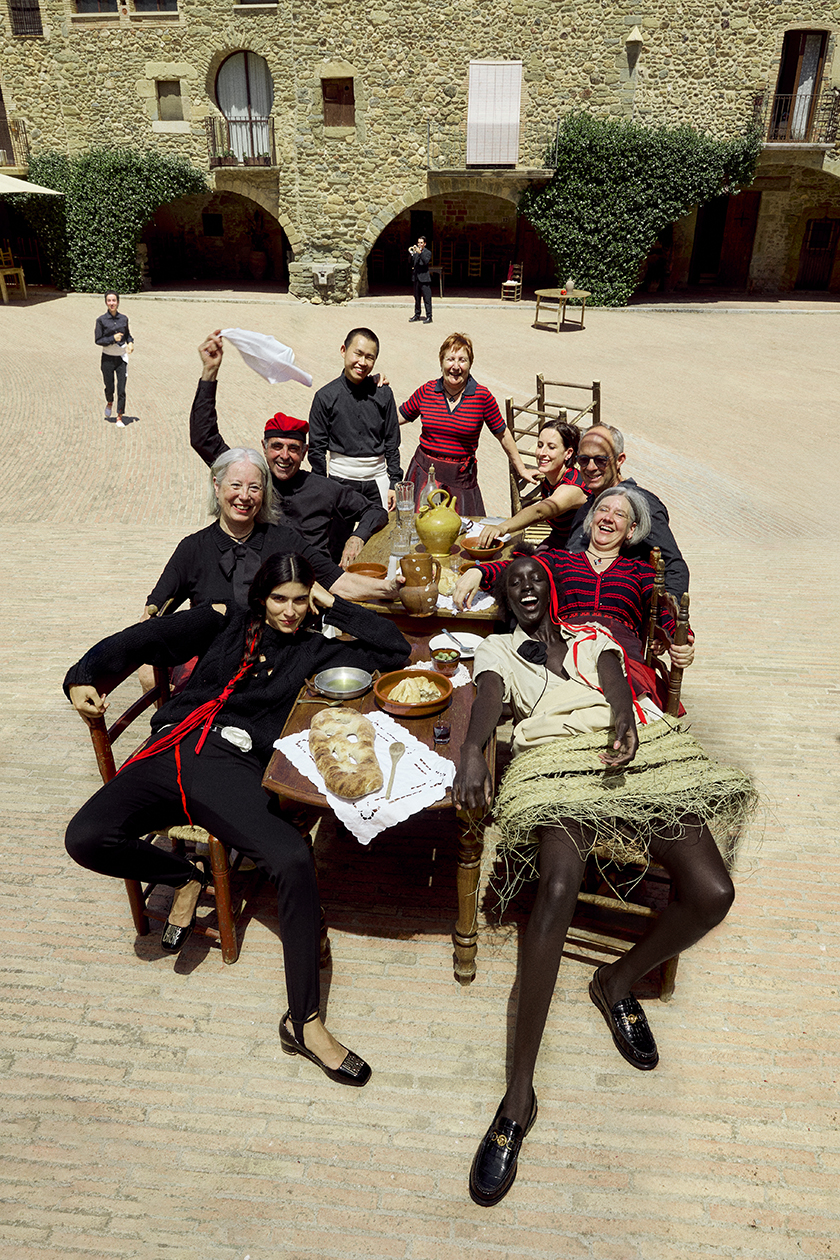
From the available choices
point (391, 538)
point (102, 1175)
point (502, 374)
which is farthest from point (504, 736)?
point (502, 374)

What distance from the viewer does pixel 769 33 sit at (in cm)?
1950

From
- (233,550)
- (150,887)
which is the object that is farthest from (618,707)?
(150,887)

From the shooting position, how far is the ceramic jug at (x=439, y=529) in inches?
169

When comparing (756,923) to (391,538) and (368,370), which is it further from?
(368,370)

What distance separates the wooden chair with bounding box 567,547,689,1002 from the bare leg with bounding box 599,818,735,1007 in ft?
0.39

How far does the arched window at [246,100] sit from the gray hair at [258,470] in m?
20.3

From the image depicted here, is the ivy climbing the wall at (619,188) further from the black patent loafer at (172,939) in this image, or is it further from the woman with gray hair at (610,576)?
the black patent loafer at (172,939)

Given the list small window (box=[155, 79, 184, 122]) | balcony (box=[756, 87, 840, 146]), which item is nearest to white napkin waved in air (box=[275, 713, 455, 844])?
balcony (box=[756, 87, 840, 146])

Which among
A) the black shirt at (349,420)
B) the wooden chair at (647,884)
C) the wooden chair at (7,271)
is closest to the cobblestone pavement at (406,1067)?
the wooden chair at (647,884)

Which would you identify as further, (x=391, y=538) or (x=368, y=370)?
(x=368, y=370)

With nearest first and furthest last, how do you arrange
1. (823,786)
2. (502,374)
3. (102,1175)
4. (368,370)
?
(102,1175), (823,786), (368,370), (502,374)

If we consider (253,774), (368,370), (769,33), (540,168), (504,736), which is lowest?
(504,736)

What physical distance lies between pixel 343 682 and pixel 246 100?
22.2 metres

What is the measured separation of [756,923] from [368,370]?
3847 mm
